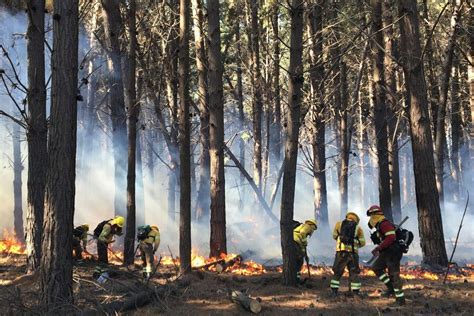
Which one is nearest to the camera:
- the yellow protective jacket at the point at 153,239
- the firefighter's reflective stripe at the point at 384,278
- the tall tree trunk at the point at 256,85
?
the firefighter's reflective stripe at the point at 384,278

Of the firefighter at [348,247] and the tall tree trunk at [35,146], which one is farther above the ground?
the tall tree trunk at [35,146]

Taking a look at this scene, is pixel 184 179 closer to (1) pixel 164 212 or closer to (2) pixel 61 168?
(2) pixel 61 168

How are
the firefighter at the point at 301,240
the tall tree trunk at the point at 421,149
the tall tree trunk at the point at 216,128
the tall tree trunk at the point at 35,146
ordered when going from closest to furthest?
1. the tall tree trunk at the point at 35,146
2. the firefighter at the point at 301,240
3. the tall tree trunk at the point at 421,149
4. the tall tree trunk at the point at 216,128

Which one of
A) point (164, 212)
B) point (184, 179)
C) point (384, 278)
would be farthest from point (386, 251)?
point (164, 212)

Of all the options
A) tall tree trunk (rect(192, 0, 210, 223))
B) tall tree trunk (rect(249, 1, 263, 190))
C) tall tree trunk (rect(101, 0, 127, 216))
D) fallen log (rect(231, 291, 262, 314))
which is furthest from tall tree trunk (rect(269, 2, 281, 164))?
fallen log (rect(231, 291, 262, 314))

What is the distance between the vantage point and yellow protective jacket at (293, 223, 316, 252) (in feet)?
31.8

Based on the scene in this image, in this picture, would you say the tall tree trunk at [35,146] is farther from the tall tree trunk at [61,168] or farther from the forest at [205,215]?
the tall tree trunk at [61,168]

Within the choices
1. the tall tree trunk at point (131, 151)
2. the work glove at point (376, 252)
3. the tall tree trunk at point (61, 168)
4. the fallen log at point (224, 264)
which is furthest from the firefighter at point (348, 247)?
the tall tree trunk at point (131, 151)

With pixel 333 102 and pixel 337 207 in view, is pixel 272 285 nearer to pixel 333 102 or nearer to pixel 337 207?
pixel 333 102

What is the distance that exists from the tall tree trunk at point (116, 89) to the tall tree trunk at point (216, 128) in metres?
2.68

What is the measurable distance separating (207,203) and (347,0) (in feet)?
30.9

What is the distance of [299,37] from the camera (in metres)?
8.64

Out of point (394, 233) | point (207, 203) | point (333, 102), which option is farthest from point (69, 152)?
point (333, 102)

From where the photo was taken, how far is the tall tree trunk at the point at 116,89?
12309 millimetres
